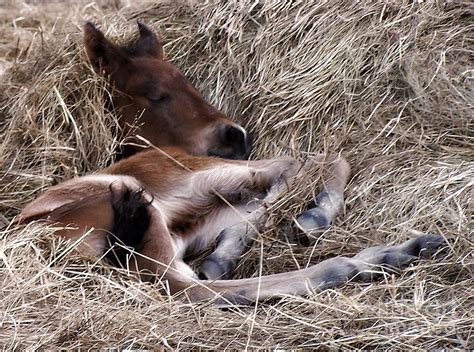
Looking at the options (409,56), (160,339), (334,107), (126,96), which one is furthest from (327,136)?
(160,339)

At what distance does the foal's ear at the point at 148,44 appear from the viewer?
617 cm

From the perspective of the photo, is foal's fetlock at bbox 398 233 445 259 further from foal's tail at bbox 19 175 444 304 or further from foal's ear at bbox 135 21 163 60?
foal's ear at bbox 135 21 163 60

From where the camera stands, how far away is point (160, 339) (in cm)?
379

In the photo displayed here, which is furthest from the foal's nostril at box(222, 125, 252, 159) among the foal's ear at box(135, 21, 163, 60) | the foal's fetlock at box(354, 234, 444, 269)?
the foal's fetlock at box(354, 234, 444, 269)

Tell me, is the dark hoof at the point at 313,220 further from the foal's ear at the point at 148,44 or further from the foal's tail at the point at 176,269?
the foal's ear at the point at 148,44

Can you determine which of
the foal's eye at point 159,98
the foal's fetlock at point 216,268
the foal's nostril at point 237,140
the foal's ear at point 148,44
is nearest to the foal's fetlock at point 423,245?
the foal's fetlock at point 216,268

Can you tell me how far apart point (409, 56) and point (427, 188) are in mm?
1086

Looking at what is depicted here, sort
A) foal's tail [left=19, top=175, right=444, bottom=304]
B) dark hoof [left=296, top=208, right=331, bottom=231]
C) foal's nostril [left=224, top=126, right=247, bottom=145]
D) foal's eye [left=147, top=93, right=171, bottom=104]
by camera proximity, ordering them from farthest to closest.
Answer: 1. foal's eye [left=147, top=93, right=171, bottom=104]
2. foal's nostril [left=224, top=126, right=247, bottom=145]
3. dark hoof [left=296, top=208, right=331, bottom=231]
4. foal's tail [left=19, top=175, right=444, bottom=304]

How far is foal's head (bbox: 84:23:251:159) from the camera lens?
586 cm

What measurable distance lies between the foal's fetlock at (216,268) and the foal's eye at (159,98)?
1.38m

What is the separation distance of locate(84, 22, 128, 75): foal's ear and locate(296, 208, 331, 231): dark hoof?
1702 mm

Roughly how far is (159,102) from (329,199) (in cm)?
135

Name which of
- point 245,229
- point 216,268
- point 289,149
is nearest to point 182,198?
point 245,229

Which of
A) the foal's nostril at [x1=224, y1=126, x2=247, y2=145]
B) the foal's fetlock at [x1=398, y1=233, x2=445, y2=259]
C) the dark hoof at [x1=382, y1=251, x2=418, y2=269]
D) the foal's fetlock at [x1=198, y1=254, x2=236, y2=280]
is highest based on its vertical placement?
the foal's fetlock at [x1=398, y1=233, x2=445, y2=259]
